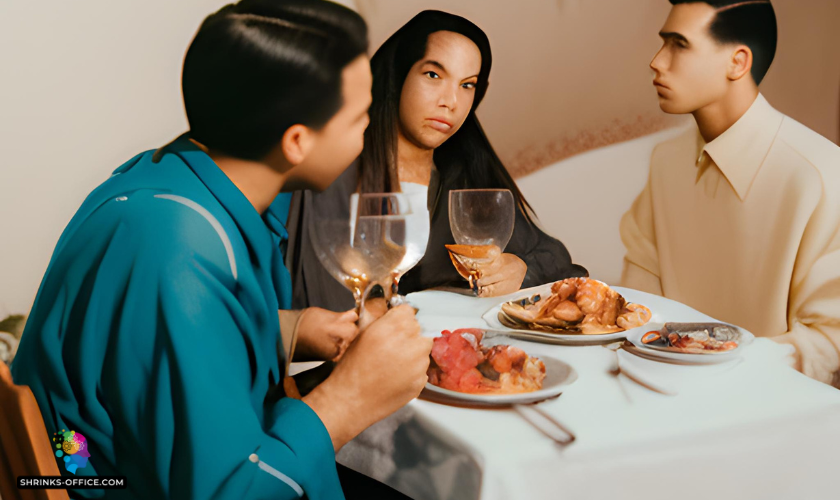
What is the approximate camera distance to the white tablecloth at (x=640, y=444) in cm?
69

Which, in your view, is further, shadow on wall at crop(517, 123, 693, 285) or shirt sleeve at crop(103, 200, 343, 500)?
shadow on wall at crop(517, 123, 693, 285)

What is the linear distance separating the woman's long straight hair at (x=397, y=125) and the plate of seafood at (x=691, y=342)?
2.81 feet

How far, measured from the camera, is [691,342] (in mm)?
900

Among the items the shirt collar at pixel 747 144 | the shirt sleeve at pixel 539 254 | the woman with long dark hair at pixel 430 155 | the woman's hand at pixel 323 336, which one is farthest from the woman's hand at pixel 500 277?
the shirt collar at pixel 747 144

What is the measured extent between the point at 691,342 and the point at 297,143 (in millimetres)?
605

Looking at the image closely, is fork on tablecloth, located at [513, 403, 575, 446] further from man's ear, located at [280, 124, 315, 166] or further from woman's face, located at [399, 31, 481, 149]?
woman's face, located at [399, 31, 481, 149]

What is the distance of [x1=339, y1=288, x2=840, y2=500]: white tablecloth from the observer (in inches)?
27.1

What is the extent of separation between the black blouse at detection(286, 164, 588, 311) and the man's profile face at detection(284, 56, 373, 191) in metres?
0.59

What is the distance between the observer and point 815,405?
0.77 metres

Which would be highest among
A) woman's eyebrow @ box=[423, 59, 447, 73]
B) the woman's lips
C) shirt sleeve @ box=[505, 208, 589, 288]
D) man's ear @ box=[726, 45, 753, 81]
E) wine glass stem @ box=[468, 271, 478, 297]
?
woman's eyebrow @ box=[423, 59, 447, 73]

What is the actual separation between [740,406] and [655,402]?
98 millimetres

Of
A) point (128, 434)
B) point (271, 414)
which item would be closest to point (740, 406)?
point (271, 414)

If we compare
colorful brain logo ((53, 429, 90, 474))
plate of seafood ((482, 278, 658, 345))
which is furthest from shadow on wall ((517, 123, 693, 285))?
colorful brain logo ((53, 429, 90, 474))

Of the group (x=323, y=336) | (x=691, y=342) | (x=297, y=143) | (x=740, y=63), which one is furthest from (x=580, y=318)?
(x=740, y=63)
